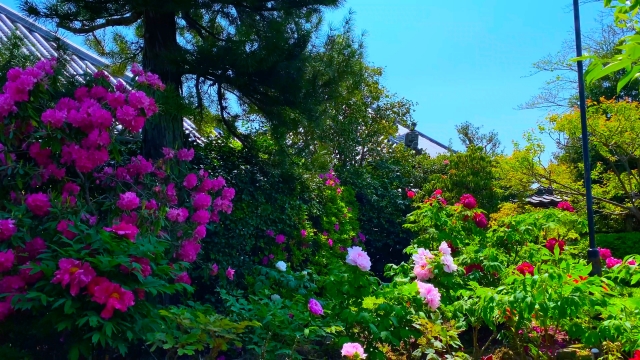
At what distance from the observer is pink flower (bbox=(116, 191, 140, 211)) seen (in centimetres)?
404

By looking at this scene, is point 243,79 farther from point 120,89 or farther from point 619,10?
point 619,10

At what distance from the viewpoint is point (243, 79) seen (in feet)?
17.5

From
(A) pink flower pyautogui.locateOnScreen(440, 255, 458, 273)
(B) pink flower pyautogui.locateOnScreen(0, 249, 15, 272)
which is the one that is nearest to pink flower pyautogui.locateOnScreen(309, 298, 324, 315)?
(A) pink flower pyautogui.locateOnScreen(440, 255, 458, 273)

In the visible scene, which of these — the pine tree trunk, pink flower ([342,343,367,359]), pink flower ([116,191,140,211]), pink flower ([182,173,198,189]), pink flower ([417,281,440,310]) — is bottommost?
pink flower ([342,343,367,359])

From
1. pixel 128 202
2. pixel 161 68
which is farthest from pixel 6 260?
pixel 161 68

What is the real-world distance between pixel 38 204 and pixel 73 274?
103 cm

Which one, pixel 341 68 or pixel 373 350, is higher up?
pixel 341 68

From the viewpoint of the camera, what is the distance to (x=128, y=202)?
404 cm

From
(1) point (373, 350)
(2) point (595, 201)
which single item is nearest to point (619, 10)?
(1) point (373, 350)

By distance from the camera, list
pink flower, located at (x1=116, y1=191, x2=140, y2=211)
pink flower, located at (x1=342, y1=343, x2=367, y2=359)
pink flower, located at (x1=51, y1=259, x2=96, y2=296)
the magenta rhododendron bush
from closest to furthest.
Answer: pink flower, located at (x1=51, y1=259, x2=96, y2=296) → the magenta rhododendron bush → pink flower, located at (x1=342, y1=343, x2=367, y2=359) → pink flower, located at (x1=116, y1=191, x2=140, y2=211)

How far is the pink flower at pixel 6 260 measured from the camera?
324cm

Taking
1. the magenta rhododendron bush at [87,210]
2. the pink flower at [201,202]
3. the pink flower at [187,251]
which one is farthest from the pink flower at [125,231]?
the pink flower at [201,202]

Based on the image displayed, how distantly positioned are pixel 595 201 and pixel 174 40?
895cm

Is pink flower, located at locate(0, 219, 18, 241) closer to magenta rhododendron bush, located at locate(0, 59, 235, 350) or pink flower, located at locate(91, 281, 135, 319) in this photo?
magenta rhododendron bush, located at locate(0, 59, 235, 350)
